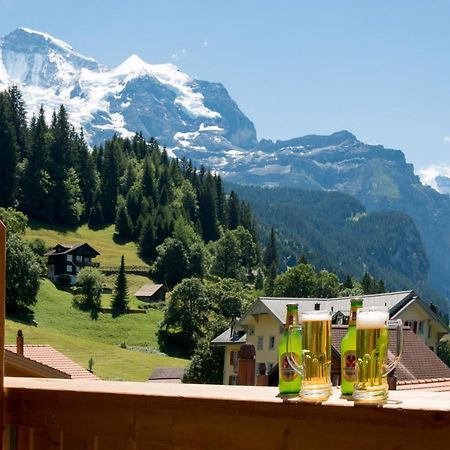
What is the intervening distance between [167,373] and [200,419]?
52939 millimetres

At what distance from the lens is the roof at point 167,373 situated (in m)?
53.6

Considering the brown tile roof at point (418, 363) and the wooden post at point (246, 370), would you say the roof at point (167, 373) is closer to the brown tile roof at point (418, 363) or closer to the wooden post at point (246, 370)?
the brown tile roof at point (418, 363)

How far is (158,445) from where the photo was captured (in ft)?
8.70

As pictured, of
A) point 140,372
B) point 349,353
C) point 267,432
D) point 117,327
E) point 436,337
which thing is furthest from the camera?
point 117,327

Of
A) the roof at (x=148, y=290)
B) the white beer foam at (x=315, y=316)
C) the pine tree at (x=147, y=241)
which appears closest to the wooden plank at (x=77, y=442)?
the white beer foam at (x=315, y=316)

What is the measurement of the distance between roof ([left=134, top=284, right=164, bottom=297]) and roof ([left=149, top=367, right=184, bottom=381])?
3587cm

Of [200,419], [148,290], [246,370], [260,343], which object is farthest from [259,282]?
[200,419]

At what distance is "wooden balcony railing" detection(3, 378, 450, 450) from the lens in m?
2.10

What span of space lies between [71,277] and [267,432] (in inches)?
3594

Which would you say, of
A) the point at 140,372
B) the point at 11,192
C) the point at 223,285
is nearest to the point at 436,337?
the point at 140,372

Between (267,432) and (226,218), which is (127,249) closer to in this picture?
(226,218)

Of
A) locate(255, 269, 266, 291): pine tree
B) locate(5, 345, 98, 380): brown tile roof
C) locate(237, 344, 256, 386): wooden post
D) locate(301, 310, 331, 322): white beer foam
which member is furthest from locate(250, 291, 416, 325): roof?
locate(255, 269, 266, 291): pine tree

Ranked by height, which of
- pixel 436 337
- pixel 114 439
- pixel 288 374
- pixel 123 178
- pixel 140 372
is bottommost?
pixel 140 372

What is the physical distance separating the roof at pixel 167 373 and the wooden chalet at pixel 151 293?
3499 cm
